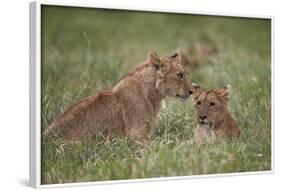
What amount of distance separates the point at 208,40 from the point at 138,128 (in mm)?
1647

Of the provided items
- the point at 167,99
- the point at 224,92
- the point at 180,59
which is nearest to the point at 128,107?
the point at 167,99

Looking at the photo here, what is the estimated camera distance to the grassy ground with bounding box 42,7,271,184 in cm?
648

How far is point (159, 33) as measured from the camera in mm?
7988

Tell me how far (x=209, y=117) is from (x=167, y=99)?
0.40 metres

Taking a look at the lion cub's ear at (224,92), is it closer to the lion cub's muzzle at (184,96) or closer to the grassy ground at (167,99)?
the grassy ground at (167,99)

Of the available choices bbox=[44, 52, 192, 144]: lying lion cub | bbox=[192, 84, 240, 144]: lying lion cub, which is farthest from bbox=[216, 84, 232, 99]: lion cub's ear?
bbox=[44, 52, 192, 144]: lying lion cub

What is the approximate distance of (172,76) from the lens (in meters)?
6.77

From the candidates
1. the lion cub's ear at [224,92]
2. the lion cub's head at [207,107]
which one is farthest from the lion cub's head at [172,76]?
the lion cub's ear at [224,92]

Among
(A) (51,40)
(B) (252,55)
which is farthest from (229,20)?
(A) (51,40)

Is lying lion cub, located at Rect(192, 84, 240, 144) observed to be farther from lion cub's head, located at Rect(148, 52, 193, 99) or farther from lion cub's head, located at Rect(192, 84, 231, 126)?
lion cub's head, located at Rect(148, 52, 193, 99)

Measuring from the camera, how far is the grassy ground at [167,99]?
6.48 meters

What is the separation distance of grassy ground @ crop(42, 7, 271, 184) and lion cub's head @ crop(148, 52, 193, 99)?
14cm

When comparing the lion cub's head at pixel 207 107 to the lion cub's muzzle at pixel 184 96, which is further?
the lion cub's head at pixel 207 107

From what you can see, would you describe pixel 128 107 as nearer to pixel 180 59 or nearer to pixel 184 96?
pixel 184 96
